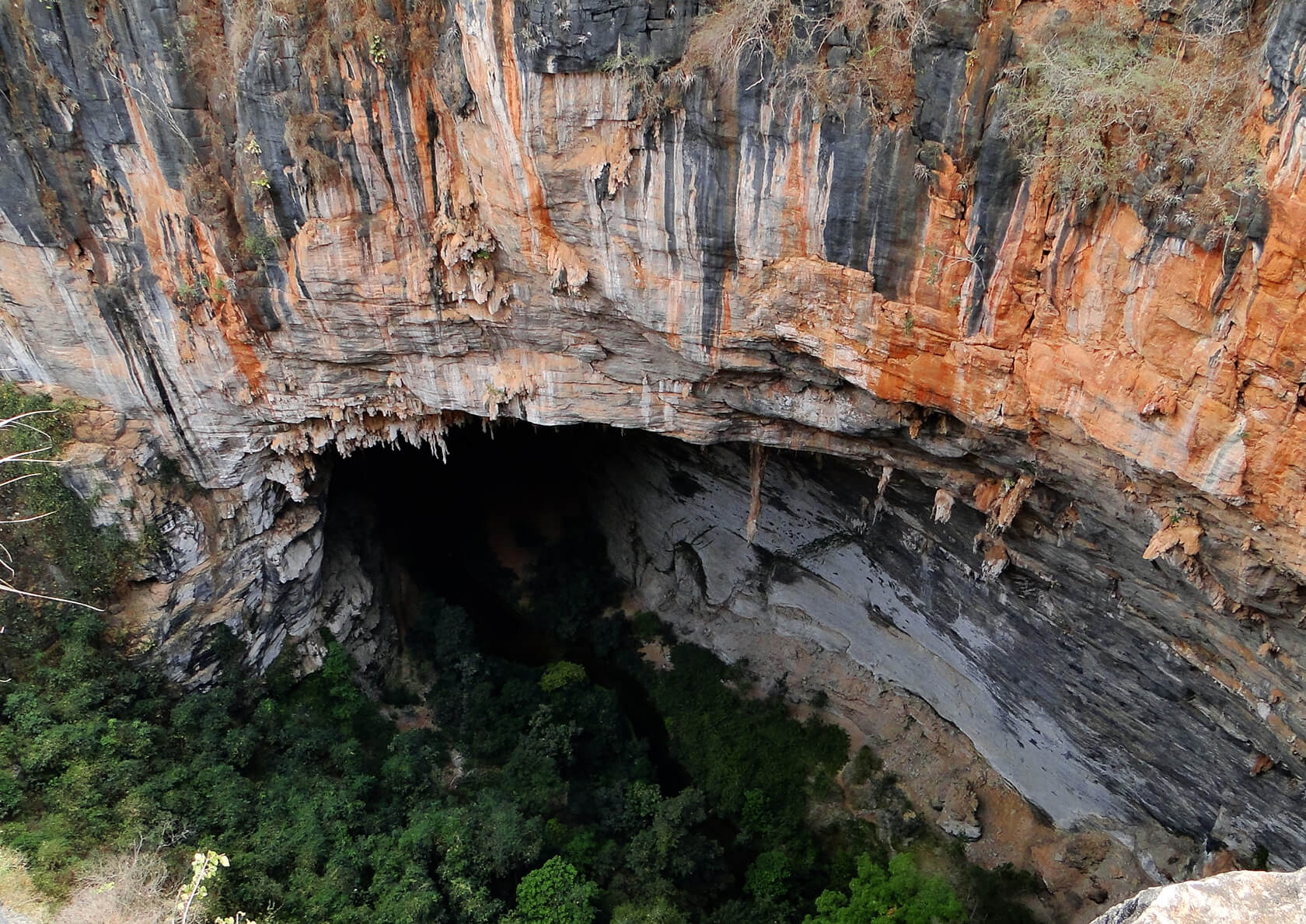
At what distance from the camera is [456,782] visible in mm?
14312

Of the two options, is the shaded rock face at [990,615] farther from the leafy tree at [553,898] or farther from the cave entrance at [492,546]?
the leafy tree at [553,898]

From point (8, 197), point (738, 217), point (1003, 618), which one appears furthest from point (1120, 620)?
point (8, 197)

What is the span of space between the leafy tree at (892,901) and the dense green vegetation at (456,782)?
46 mm

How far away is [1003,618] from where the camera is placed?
38.9 ft

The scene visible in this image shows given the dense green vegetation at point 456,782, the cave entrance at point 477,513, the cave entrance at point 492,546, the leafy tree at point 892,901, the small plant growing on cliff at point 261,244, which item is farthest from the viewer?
the cave entrance at point 477,513

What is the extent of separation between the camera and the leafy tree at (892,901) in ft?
35.4

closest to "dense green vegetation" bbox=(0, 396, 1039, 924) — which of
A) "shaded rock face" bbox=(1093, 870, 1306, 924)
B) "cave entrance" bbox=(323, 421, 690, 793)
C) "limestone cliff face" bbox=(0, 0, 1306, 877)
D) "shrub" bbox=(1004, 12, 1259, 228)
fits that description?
"cave entrance" bbox=(323, 421, 690, 793)

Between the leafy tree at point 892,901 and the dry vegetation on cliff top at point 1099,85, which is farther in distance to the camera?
the leafy tree at point 892,901

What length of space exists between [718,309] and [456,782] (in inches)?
385

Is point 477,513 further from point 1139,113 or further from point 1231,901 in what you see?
point 1231,901

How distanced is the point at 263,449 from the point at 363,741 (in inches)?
214

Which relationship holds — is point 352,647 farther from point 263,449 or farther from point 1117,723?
point 1117,723

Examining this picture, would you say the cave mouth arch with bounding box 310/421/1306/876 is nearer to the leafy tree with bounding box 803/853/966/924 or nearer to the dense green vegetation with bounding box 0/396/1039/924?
the dense green vegetation with bounding box 0/396/1039/924

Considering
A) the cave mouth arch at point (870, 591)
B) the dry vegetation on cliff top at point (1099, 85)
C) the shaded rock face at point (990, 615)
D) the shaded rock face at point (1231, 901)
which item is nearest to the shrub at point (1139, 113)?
the dry vegetation on cliff top at point (1099, 85)
